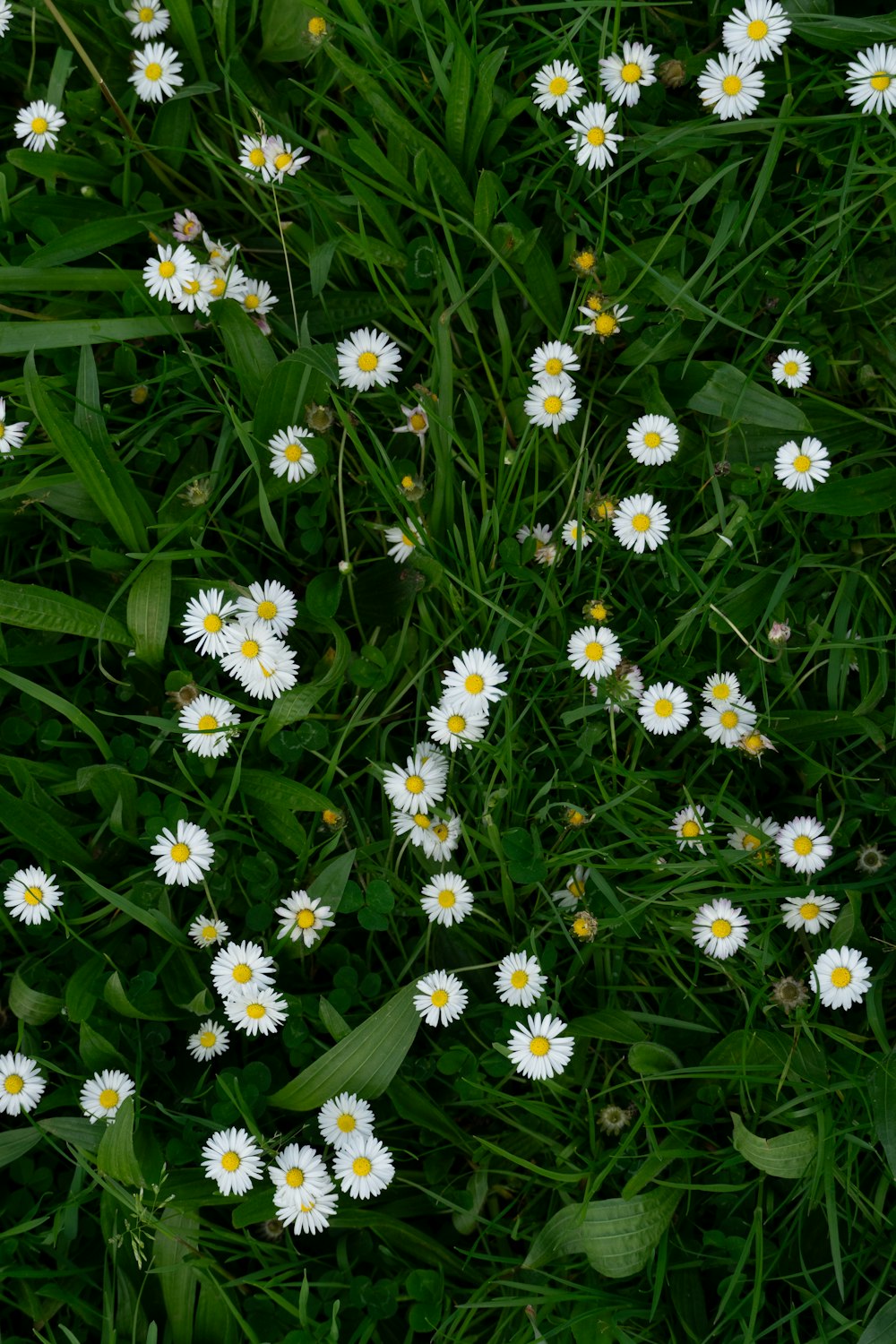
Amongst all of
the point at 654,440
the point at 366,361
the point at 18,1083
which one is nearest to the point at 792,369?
the point at 654,440

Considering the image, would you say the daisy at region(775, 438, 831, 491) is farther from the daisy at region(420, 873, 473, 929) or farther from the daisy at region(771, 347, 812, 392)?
the daisy at region(420, 873, 473, 929)

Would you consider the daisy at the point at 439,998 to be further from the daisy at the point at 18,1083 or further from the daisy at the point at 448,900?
the daisy at the point at 18,1083

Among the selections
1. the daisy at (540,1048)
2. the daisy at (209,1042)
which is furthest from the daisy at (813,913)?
the daisy at (209,1042)

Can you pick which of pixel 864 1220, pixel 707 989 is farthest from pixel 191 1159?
pixel 864 1220

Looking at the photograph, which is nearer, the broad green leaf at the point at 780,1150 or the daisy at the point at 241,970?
the broad green leaf at the point at 780,1150

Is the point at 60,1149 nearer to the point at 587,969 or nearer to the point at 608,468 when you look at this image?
the point at 587,969

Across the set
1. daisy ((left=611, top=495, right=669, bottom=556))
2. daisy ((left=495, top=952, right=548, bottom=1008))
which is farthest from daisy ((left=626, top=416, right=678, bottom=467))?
daisy ((left=495, top=952, right=548, bottom=1008))
